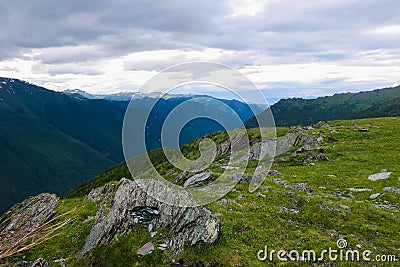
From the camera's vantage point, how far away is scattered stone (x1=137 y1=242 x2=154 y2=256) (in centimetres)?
1955

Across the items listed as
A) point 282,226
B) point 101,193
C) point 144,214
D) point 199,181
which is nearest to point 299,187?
point 199,181

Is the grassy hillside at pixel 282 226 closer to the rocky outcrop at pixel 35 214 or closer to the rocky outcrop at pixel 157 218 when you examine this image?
the rocky outcrop at pixel 157 218

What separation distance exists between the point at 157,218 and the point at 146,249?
3151 millimetres

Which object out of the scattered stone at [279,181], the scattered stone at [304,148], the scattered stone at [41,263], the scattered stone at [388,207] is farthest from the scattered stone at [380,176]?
the scattered stone at [41,263]

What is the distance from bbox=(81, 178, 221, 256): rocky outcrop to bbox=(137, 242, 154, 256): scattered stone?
1354 millimetres

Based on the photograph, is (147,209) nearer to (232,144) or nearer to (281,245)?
(281,245)

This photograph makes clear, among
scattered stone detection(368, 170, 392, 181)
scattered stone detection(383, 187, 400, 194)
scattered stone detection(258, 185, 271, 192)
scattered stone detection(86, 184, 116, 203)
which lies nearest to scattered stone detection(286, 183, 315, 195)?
scattered stone detection(258, 185, 271, 192)

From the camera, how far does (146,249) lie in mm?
19750

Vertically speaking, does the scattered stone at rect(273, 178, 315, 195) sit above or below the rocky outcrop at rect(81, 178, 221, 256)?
below

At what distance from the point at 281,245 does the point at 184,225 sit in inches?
262

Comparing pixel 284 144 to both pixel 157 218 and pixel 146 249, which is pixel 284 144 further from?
pixel 146 249

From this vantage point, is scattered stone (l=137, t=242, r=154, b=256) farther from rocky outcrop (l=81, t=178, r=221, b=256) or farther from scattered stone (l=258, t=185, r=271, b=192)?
scattered stone (l=258, t=185, r=271, b=192)

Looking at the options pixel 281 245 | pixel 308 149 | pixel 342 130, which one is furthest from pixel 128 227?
pixel 342 130

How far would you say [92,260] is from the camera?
20.7m
